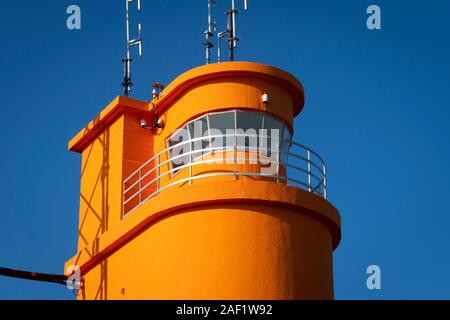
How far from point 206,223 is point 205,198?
0.60 meters

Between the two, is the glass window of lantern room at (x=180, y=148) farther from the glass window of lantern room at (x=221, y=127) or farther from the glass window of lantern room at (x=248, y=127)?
the glass window of lantern room at (x=248, y=127)

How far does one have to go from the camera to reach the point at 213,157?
3092 cm

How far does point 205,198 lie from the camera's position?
95.1 feet

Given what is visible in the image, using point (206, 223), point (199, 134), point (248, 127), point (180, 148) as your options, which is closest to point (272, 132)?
point (248, 127)

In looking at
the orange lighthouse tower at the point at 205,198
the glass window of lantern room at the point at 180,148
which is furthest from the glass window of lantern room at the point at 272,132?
the glass window of lantern room at the point at 180,148

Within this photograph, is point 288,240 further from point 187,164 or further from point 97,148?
point 97,148

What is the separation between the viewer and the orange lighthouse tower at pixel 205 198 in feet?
94.0

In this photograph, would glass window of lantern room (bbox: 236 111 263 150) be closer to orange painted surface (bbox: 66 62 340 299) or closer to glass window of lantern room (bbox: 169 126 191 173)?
orange painted surface (bbox: 66 62 340 299)

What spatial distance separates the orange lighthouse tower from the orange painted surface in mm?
29

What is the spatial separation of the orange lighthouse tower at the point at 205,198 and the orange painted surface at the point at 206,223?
0.03 m

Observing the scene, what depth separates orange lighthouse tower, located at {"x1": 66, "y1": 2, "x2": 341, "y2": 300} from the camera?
28.7 m

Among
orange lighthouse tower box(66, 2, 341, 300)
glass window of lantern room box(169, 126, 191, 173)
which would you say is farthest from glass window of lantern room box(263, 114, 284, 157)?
glass window of lantern room box(169, 126, 191, 173)
